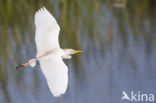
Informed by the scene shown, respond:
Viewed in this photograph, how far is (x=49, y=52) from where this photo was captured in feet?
16.6

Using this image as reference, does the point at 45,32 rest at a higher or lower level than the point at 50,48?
higher

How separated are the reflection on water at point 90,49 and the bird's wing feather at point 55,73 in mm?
675

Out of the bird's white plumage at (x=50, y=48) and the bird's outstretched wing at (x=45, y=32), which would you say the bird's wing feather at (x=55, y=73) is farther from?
the bird's outstretched wing at (x=45, y=32)

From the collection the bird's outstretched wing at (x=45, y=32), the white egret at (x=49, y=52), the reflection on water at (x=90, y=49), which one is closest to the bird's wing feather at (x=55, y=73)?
the white egret at (x=49, y=52)

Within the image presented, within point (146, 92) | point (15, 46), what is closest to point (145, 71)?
point (146, 92)

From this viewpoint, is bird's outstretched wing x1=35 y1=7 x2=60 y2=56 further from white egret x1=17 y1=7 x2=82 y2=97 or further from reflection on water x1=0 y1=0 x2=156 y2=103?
reflection on water x1=0 y1=0 x2=156 y2=103

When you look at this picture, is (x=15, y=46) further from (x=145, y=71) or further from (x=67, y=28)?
(x=145, y=71)

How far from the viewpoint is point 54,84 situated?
15.4 ft

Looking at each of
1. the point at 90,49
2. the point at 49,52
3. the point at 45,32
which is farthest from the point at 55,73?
the point at 90,49

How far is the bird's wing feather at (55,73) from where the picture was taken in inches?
183

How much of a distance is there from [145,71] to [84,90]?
0.94 meters

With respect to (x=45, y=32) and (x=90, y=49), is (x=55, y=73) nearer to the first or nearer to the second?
(x=45, y=32)

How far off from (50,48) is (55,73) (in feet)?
1.28

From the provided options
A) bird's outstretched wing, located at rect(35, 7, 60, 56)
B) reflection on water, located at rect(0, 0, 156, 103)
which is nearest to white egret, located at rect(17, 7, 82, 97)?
bird's outstretched wing, located at rect(35, 7, 60, 56)
